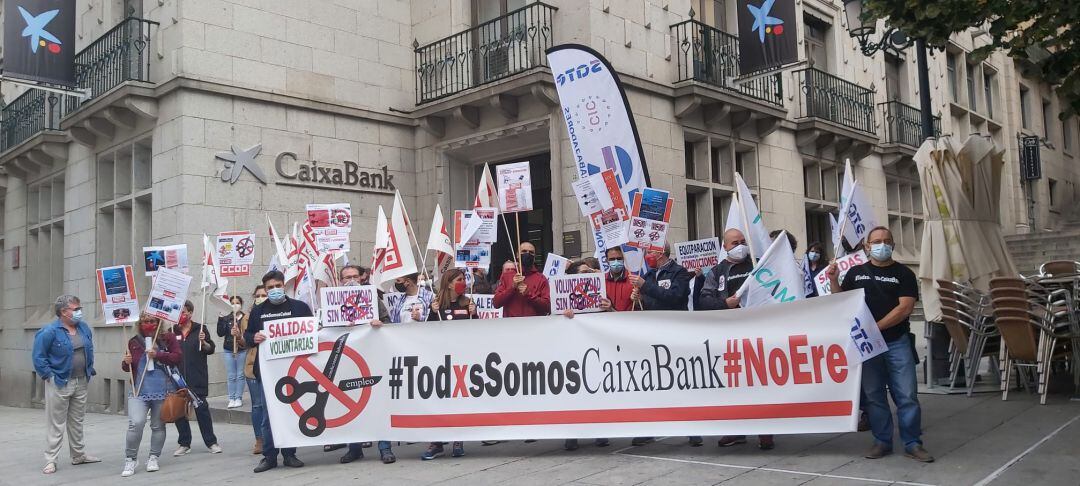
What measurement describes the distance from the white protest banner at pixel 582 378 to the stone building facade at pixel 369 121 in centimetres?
623

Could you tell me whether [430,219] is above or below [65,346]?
above

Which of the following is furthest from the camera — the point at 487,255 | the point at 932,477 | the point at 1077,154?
the point at 1077,154

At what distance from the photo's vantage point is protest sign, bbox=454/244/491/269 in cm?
947

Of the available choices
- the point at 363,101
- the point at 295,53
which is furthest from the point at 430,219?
the point at 295,53

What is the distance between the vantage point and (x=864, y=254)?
8.55 m

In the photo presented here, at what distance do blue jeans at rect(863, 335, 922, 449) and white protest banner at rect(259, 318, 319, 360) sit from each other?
4847mm

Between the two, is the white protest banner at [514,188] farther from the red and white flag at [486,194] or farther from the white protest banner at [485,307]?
the white protest banner at [485,307]

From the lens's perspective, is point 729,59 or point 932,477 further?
point 729,59

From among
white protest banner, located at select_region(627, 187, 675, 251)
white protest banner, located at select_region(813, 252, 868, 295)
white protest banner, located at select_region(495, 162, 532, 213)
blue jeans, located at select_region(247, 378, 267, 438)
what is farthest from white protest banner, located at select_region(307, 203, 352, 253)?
white protest banner, located at select_region(813, 252, 868, 295)

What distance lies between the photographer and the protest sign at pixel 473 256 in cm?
947

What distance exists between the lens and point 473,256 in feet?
31.2

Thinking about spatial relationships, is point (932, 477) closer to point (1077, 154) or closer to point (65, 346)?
point (65, 346)

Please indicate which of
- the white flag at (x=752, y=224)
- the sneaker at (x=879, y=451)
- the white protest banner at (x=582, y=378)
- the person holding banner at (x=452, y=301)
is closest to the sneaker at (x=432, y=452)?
the white protest banner at (x=582, y=378)

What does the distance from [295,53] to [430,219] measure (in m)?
3.84
